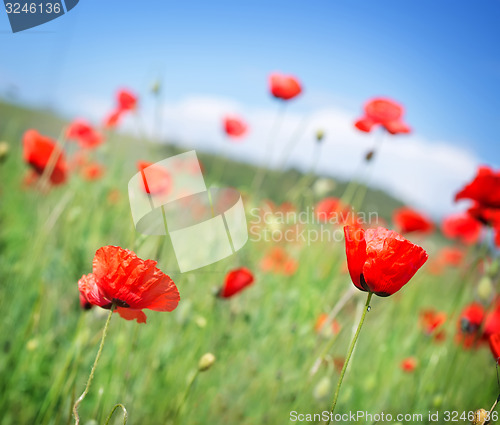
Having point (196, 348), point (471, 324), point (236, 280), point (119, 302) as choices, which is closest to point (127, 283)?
point (119, 302)

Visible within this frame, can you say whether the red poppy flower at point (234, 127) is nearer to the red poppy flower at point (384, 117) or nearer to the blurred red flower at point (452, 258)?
the red poppy flower at point (384, 117)

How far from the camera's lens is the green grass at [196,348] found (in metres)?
0.97

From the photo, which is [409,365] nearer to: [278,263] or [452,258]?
[278,263]

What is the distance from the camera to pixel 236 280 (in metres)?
0.92

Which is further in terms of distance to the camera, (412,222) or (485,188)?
(412,222)

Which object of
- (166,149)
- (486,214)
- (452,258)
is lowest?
(166,149)

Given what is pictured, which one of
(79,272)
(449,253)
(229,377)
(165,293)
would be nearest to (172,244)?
(79,272)

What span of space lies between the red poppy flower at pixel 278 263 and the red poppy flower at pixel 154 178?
0.92 m

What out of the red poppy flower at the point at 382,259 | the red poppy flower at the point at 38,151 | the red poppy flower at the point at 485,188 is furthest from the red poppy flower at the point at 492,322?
the red poppy flower at the point at 38,151

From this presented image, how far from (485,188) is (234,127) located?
1134 mm

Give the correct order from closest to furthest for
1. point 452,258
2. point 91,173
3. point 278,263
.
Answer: point 278,263, point 91,173, point 452,258

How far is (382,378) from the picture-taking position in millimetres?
1428

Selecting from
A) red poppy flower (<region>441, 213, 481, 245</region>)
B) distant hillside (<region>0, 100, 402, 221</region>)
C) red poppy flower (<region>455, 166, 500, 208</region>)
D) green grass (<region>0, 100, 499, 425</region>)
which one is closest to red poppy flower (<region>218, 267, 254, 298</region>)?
green grass (<region>0, 100, 499, 425</region>)

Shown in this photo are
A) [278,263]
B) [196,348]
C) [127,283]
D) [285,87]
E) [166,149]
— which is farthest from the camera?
[166,149]
